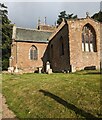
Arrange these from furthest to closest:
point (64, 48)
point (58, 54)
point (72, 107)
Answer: point (58, 54), point (64, 48), point (72, 107)

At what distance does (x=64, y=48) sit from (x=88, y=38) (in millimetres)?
4083

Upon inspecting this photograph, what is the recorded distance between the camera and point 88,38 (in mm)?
29516

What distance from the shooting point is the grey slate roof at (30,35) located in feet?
121

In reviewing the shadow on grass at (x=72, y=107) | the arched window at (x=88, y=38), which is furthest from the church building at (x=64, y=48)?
the shadow on grass at (x=72, y=107)

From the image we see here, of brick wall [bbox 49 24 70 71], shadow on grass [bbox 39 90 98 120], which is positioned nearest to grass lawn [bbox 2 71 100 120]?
shadow on grass [bbox 39 90 98 120]

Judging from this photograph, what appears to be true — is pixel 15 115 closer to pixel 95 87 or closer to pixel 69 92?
pixel 69 92

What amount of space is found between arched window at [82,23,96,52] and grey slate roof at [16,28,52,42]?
36.0ft

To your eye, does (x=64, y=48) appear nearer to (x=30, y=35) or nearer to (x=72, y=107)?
(x=30, y=35)

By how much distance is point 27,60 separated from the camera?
3628 centimetres

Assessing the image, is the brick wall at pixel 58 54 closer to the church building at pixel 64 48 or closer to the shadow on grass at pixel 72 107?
the church building at pixel 64 48

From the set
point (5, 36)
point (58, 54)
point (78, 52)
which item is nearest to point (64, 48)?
point (78, 52)

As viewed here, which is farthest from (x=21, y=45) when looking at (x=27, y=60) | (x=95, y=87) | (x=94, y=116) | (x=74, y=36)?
(x=94, y=116)

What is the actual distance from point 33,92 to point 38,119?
4.17 meters

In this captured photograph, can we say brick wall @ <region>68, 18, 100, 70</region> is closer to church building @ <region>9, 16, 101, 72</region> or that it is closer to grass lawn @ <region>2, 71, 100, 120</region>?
church building @ <region>9, 16, 101, 72</region>
